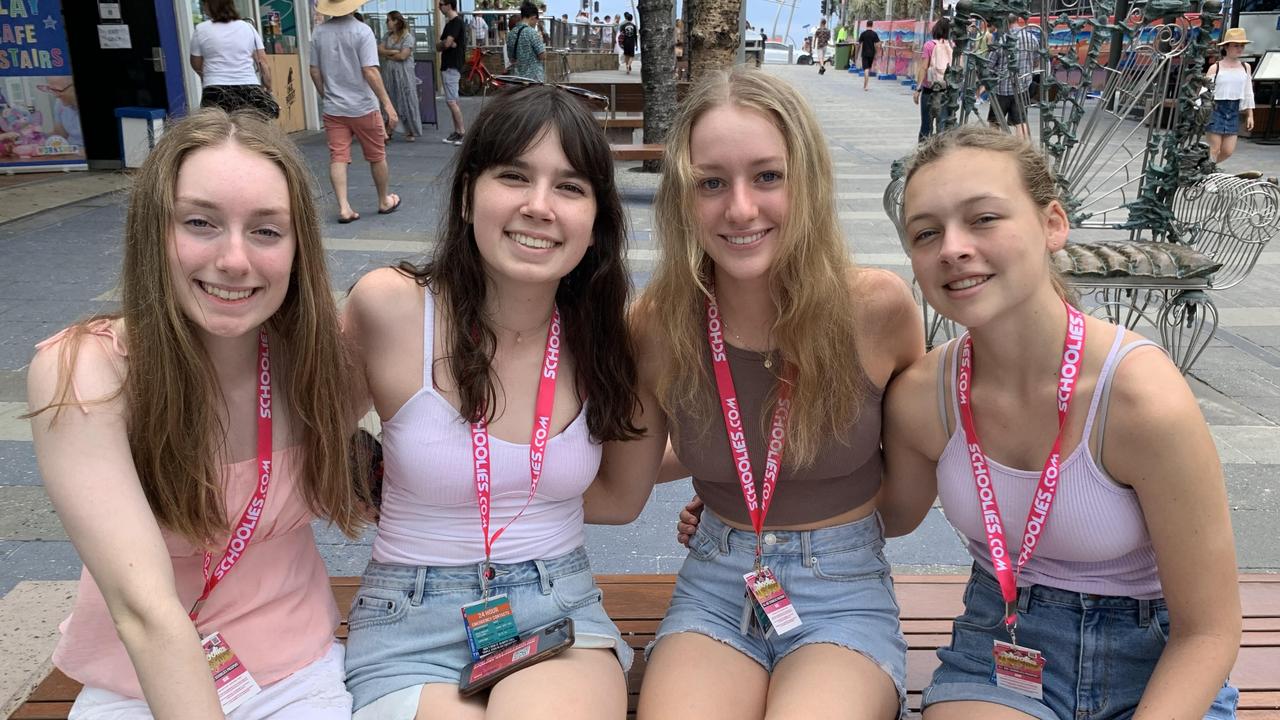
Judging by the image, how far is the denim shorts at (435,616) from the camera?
1.93 meters

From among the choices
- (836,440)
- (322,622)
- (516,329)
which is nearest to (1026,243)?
(836,440)

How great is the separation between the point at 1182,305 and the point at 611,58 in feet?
110

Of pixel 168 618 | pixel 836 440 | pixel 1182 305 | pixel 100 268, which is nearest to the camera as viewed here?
pixel 168 618

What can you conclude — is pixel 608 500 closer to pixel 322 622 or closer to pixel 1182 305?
pixel 322 622

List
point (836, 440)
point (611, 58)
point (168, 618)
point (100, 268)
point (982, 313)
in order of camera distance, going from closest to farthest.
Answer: point (168, 618) → point (982, 313) → point (836, 440) → point (100, 268) → point (611, 58)

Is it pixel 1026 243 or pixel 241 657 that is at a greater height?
pixel 1026 243

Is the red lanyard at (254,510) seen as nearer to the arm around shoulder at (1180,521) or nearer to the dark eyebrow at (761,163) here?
the dark eyebrow at (761,163)

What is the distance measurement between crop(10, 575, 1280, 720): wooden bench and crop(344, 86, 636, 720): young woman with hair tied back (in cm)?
32

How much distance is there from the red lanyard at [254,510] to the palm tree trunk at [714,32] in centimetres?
858

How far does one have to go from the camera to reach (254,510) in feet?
6.04

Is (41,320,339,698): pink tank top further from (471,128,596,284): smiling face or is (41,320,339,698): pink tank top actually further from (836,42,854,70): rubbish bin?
(836,42,854,70): rubbish bin

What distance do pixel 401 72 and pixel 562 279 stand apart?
12384 millimetres

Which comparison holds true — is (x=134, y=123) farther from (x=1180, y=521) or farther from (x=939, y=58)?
(x=1180, y=521)

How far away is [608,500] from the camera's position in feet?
7.54
